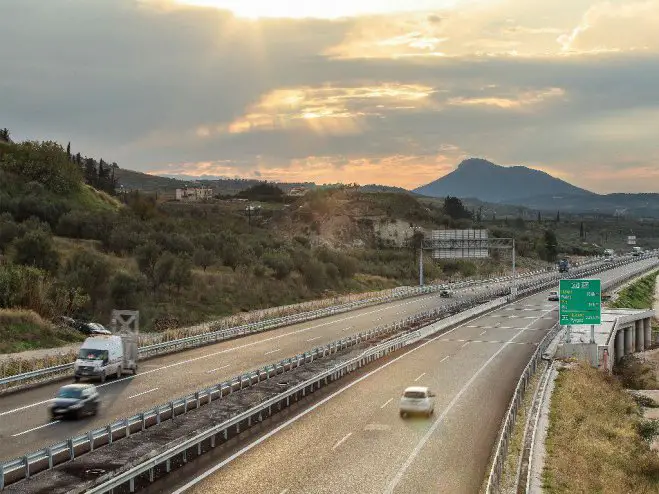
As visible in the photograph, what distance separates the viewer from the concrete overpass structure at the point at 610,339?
178 ft

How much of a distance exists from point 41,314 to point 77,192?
2555 inches

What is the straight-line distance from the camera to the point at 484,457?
2577 cm

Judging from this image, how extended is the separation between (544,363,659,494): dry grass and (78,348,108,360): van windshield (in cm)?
2168

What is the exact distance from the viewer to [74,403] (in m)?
29.8

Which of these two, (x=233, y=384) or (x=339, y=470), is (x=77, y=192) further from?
(x=339, y=470)

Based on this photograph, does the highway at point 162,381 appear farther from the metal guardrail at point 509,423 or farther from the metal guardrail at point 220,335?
the metal guardrail at point 509,423

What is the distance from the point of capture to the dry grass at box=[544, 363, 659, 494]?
25.5 meters

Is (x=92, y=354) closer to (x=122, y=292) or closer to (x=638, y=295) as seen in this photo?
(x=122, y=292)

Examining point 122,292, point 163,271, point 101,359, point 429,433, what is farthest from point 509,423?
point 163,271

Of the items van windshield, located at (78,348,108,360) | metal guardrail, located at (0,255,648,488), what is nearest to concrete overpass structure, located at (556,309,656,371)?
metal guardrail, located at (0,255,648,488)

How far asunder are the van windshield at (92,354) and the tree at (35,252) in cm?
3318

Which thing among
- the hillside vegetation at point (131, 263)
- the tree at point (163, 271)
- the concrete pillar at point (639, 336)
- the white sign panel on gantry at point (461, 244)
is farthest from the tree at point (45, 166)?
the concrete pillar at point (639, 336)

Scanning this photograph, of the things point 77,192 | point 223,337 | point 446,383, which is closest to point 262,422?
point 446,383

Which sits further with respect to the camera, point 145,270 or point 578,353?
point 145,270
